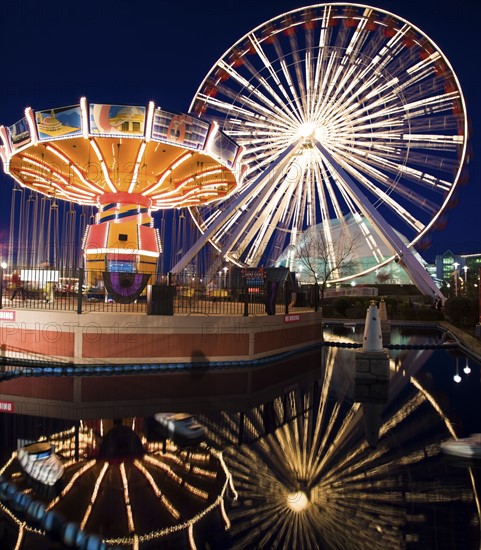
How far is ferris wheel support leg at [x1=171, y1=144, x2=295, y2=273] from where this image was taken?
1144 inches

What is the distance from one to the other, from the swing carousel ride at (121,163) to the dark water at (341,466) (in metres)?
10.3

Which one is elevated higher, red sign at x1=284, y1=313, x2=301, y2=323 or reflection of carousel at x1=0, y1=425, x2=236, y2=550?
red sign at x1=284, y1=313, x2=301, y2=323

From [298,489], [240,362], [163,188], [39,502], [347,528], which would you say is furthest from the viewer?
[163,188]

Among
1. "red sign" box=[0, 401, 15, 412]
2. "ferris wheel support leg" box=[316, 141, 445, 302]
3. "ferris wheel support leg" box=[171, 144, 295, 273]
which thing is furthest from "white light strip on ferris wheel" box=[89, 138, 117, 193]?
"ferris wheel support leg" box=[316, 141, 445, 302]

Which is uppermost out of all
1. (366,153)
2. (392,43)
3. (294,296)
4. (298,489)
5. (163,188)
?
(392,43)

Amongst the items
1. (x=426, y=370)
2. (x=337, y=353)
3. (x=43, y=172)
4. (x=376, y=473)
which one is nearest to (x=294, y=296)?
(x=337, y=353)

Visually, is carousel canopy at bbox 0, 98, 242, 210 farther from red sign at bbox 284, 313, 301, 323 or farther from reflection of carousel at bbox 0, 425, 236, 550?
reflection of carousel at bbox 0, 425, 236, 550

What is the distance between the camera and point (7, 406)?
7789 mm

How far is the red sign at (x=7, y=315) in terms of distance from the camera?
39.1ft

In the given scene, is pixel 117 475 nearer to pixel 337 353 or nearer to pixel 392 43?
pixel 337 353

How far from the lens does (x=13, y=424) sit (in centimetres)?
683

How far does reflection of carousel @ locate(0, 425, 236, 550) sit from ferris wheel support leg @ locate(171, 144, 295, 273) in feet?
80.3

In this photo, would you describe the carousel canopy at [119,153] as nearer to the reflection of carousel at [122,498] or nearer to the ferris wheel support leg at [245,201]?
the ferris wheel support leg at [245,201]

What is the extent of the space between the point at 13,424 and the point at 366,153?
26.1 m
